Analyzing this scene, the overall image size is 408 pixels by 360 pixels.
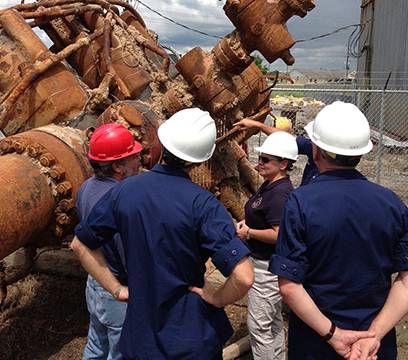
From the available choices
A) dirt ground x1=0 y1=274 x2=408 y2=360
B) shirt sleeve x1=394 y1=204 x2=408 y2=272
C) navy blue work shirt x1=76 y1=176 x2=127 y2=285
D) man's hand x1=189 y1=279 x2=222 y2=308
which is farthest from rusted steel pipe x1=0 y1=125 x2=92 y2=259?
shirt sleeve x1=394 y1=204 x2=408 y2=272

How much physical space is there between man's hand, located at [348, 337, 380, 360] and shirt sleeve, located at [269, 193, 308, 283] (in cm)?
35

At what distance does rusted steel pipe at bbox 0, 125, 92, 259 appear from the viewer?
3152 millimetres

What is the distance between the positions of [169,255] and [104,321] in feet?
3.28

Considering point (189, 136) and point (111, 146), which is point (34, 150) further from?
point (189, 136)

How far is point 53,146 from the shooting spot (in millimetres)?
3588

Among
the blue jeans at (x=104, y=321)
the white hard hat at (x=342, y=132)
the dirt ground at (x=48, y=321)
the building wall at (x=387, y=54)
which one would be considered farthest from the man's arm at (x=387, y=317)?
the building wall at (x=387, y=54)

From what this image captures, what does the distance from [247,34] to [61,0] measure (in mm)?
1906

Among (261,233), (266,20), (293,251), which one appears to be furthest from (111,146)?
(266,20)

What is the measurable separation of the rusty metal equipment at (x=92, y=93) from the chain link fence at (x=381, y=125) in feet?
7.87

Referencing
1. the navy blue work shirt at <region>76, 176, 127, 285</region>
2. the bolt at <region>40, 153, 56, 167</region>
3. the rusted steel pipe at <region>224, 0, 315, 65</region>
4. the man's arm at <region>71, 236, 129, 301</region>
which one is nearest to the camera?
the man's arm at <region>71, 236, 129, 301</region>

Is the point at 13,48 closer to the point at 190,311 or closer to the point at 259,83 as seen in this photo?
the point at 259,83

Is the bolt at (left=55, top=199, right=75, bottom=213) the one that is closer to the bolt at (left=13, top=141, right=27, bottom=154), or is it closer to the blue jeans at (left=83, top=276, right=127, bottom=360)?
the bolt at (left=13, top=141, right=27, bottom=154)

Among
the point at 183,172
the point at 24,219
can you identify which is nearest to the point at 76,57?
the point at 24,219

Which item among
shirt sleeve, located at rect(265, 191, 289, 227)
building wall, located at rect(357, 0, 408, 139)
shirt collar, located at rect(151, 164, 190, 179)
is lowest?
building wall, located at rect(357, 0, 408, 139)
